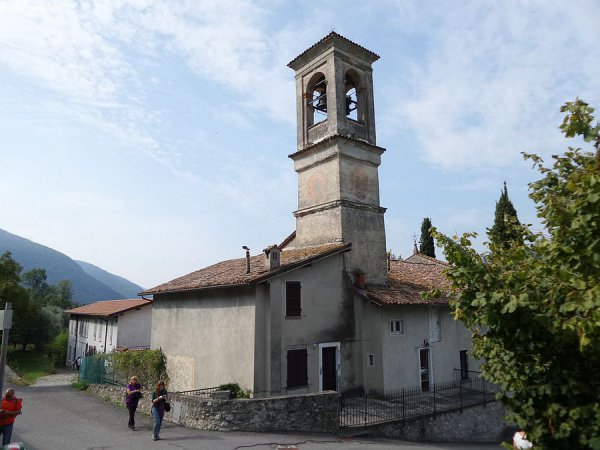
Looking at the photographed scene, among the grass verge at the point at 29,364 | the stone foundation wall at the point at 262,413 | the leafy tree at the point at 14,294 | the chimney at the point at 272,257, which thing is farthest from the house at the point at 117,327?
the stone foundation wall at the point at 262,413

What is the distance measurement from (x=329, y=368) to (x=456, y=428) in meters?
5.30

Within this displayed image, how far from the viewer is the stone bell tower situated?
1894cm

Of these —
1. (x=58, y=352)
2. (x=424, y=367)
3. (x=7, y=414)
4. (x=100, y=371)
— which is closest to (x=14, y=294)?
(x=58, y=352)

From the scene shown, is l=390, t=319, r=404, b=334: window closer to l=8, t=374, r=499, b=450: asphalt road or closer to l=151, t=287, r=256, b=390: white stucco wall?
l=8, t=374, r=499, b=450: asphalt road

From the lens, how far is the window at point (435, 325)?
19.4m

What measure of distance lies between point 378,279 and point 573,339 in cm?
1401

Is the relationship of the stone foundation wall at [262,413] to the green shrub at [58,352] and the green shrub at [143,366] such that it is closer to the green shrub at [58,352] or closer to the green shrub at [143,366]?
the green shrub at [143,366]

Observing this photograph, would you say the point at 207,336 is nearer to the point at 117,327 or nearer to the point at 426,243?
the point at 117,327

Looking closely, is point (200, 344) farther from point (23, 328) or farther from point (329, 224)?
point (23, 328)

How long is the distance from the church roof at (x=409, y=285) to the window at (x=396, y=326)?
1.02 m

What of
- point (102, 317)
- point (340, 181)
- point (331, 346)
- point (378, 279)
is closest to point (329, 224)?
point (340, 181)

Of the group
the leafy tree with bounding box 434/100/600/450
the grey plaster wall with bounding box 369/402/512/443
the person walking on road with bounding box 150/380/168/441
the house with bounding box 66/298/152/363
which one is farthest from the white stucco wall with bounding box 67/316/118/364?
the leafy tree with bounding box 434/100/600/450

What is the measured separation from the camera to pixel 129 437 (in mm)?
11859

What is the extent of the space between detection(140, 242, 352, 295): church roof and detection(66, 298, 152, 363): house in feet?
34.2
